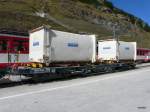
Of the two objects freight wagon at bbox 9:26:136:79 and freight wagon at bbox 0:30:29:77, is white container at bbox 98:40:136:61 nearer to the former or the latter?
freight wagon at bbox 9:26:136:79

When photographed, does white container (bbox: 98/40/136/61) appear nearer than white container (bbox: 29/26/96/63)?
No

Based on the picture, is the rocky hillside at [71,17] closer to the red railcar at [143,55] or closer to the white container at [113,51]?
the red railcar at [143,55]

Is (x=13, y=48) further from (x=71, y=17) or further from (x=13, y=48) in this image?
(x=71, y=17)

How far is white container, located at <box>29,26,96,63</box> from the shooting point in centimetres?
1909

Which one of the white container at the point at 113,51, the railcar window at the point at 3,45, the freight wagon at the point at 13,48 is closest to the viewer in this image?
the freight wagon at the point at 13,48

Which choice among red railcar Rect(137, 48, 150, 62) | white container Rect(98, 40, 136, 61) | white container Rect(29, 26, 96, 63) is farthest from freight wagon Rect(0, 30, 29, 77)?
red railcar Rect(137, 48, 150, 62)

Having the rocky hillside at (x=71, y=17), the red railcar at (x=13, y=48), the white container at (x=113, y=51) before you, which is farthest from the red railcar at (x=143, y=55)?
the red railcar at (x=13, y=48)

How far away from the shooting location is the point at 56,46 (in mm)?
19656

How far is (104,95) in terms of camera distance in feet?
42.3

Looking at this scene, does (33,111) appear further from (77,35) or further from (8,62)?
(77,35)

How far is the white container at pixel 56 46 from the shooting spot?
1909cm

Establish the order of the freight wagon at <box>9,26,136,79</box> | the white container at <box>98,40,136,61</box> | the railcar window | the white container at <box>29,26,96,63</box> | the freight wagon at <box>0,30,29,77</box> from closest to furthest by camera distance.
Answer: the freight wagon at <box>9,26,136,79</box> < the white container at <box>29,26,96,63</box> < the freight wagon at <box>0,30,29,77</box> < the railcar window < the white container at <box>98,40,136,61</box>

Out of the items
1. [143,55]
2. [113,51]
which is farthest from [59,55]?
[143,55]

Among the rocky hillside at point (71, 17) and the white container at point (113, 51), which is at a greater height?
the rocky hillside at point (71, 17)
